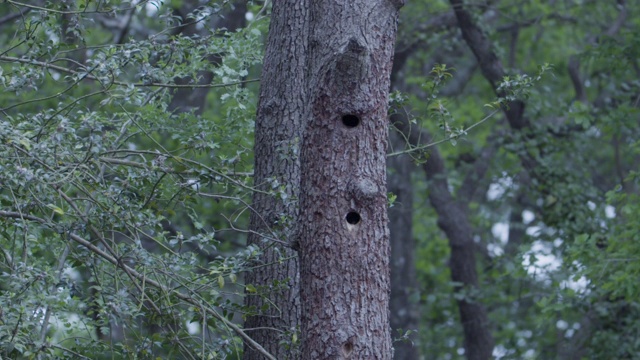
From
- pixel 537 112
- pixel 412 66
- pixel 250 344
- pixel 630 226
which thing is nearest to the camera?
pixel 250 344

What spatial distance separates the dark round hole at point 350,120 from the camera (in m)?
4.66

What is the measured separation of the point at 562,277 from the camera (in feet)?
31.9

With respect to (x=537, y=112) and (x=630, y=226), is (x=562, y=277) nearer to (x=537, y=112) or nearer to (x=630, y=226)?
(x=630, y=226)

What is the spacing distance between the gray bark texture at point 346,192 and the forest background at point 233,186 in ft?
1.39

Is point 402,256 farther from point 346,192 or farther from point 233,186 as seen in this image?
point 346,192

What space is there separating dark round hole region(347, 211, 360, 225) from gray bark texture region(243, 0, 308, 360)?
743mm

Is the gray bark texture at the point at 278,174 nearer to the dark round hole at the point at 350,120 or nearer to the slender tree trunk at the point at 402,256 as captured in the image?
the dark round hole at the point at 350,120

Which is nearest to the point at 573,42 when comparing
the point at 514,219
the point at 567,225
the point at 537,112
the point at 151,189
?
the point at 514,219

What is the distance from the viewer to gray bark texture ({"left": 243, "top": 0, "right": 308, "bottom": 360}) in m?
5.52

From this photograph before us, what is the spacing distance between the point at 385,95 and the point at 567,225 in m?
6.80

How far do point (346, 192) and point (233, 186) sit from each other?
4.81 feet

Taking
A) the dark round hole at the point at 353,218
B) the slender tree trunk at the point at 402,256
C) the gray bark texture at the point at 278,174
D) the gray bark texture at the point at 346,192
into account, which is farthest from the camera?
the slender tree trunk at the point at 402,256

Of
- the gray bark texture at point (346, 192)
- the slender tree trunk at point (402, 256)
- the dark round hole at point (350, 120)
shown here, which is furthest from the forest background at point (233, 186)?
the dark round hole at point (350, 120)

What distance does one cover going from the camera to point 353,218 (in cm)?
459
